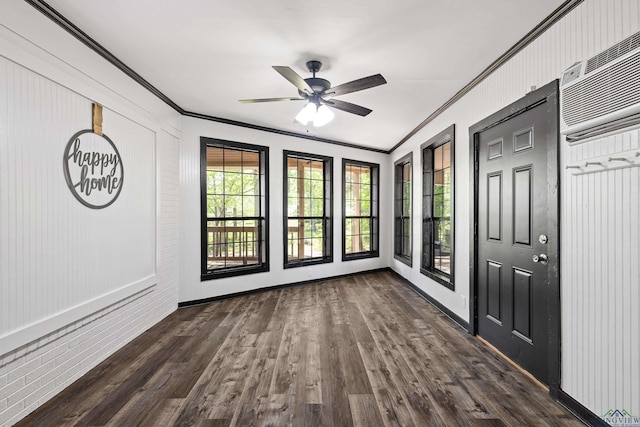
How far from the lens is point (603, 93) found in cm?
162

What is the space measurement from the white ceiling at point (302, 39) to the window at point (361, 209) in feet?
8.92

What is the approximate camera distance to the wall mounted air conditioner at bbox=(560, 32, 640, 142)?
1.49 metres

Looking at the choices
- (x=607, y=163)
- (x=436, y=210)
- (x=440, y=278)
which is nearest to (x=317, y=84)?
(x=607, y=163)

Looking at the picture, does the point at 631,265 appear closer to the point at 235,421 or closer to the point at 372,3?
the point at 372,3

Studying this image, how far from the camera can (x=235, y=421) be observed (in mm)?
1773

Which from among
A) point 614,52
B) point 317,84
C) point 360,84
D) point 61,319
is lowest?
point 61,319

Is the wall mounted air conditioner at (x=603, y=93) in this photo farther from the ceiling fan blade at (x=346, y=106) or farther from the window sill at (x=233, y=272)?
the window sill at (x=233, y=272)

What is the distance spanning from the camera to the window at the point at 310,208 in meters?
5.36

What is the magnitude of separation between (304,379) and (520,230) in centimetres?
217

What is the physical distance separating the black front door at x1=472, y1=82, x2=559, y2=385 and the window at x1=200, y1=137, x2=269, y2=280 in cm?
315

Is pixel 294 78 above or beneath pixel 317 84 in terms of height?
beneath

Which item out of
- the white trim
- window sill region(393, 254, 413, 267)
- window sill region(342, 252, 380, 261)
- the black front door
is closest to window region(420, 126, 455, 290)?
window sill region(393, 254, 413, 267)

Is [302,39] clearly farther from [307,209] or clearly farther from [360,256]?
[360,256]

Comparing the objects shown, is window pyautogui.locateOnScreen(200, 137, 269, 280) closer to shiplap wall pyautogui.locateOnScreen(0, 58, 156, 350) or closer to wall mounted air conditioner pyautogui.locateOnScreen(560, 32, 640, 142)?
shiplap wall pyautogui.locateOnScreen(0, 58, 156, 350)
